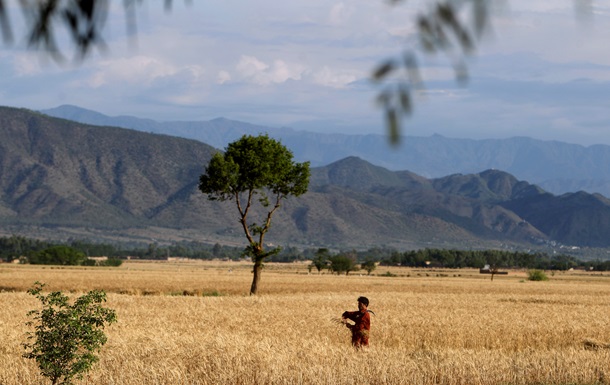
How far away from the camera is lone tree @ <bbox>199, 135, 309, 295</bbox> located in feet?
168

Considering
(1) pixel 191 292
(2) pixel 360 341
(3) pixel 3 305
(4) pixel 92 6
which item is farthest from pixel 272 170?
(4) pixel 92 6

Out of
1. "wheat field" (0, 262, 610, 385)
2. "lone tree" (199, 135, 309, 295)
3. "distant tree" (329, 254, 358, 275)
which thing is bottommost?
"wheat field" (0, 262, 610, 385)

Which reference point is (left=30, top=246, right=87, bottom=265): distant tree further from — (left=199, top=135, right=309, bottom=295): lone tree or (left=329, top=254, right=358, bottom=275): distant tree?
(left=199, top=135, right=309, bottom=295): lone tree

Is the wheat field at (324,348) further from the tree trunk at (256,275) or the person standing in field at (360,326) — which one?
the tree trunk at (256,275)

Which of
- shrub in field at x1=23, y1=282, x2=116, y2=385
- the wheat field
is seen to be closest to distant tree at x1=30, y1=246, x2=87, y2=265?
the wheat field

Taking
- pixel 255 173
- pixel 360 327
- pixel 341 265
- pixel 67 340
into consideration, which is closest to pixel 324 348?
pixel 360 327

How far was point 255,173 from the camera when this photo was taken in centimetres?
5153

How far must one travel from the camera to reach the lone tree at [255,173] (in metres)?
51.3

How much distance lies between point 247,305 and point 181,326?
13.4 metres

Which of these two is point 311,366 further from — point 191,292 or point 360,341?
point 191,292

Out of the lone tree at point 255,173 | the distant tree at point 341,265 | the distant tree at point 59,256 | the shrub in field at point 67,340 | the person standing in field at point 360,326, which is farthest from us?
the distant tree at point 59,256

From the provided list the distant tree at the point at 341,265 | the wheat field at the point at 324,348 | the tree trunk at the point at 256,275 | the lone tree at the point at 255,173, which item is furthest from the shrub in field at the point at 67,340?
the distant tree at the point at 341,265

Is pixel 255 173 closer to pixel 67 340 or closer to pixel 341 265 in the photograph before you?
pixel 67 340

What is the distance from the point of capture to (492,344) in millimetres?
25688
